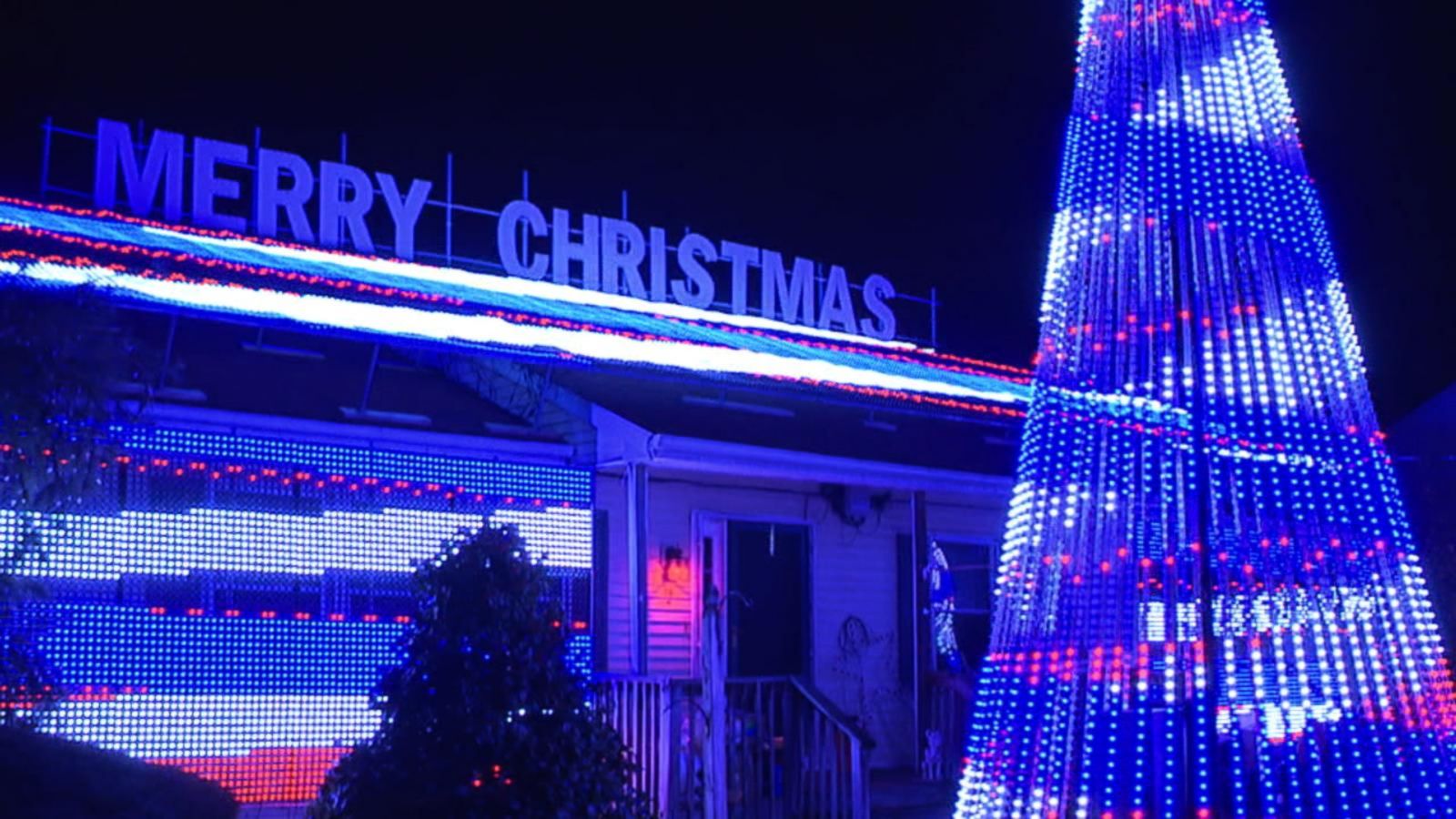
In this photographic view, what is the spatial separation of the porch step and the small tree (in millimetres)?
5181

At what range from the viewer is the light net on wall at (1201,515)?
5.61 metres

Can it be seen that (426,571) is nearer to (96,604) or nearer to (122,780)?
(122,780)

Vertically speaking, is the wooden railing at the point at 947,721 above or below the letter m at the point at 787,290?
below

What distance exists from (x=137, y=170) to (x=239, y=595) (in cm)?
516

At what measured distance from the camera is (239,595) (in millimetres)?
9969

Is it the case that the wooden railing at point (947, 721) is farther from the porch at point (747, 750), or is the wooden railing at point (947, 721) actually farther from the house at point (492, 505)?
the porch at point (747, 750)

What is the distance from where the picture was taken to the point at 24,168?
731 inches

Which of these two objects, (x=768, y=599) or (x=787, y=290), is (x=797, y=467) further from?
(x=787, y=290)

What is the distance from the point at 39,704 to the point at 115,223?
5560mm

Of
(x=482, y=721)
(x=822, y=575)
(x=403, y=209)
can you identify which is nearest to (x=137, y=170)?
(x=403, y=209)

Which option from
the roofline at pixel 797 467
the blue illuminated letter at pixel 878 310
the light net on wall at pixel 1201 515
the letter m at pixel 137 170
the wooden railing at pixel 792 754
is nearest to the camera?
the light net on wall at pixel 1201 515

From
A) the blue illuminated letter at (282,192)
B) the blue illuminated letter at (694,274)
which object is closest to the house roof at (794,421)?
the blue illuminated letter at (694,274)

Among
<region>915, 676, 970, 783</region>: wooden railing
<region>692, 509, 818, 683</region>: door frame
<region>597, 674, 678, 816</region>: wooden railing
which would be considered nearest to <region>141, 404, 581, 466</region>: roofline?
<region>692, 509, 818, 683</region>: door frame

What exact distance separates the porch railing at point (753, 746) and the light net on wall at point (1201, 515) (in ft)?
16.5
